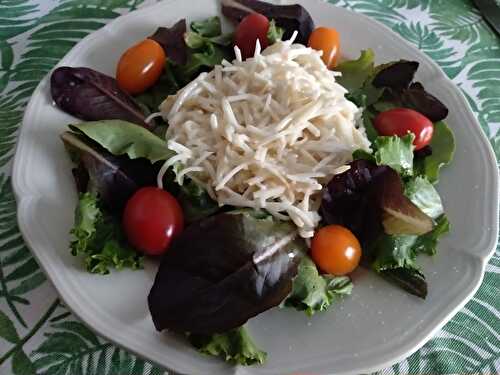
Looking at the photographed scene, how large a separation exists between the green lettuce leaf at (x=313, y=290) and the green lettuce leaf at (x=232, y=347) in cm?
17

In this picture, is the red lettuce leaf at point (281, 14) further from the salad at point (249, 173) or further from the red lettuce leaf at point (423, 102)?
the red lettuce leaf at point (423, 102)

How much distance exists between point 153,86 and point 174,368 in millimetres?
1116

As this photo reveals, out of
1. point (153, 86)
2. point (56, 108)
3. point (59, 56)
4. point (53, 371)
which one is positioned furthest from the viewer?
point (59, 56)

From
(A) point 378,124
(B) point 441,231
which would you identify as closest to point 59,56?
(A) point 378,124

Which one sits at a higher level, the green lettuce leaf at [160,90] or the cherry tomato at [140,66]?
the cherry tomato at [140,66]

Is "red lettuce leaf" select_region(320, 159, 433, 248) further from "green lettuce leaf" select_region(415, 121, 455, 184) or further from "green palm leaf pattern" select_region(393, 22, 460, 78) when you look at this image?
"green palm leaf pattern" select_region(393, 22, 460, 78)

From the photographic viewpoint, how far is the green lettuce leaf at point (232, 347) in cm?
136

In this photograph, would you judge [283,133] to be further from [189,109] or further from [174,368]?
[174,368]

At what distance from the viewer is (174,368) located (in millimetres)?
1347

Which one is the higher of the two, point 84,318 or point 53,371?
point 84,318

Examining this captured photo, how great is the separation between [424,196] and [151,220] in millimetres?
788

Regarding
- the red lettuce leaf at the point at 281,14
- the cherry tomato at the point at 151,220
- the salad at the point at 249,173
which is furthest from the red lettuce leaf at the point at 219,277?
the red lettuce leaf at the point at 281,14

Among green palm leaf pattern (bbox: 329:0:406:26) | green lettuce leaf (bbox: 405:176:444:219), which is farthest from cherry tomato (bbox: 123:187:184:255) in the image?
green palm leaf pattern (bbox: 329:0:406:26)

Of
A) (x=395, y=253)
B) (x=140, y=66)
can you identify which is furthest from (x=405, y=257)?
(x=140, y=66)
